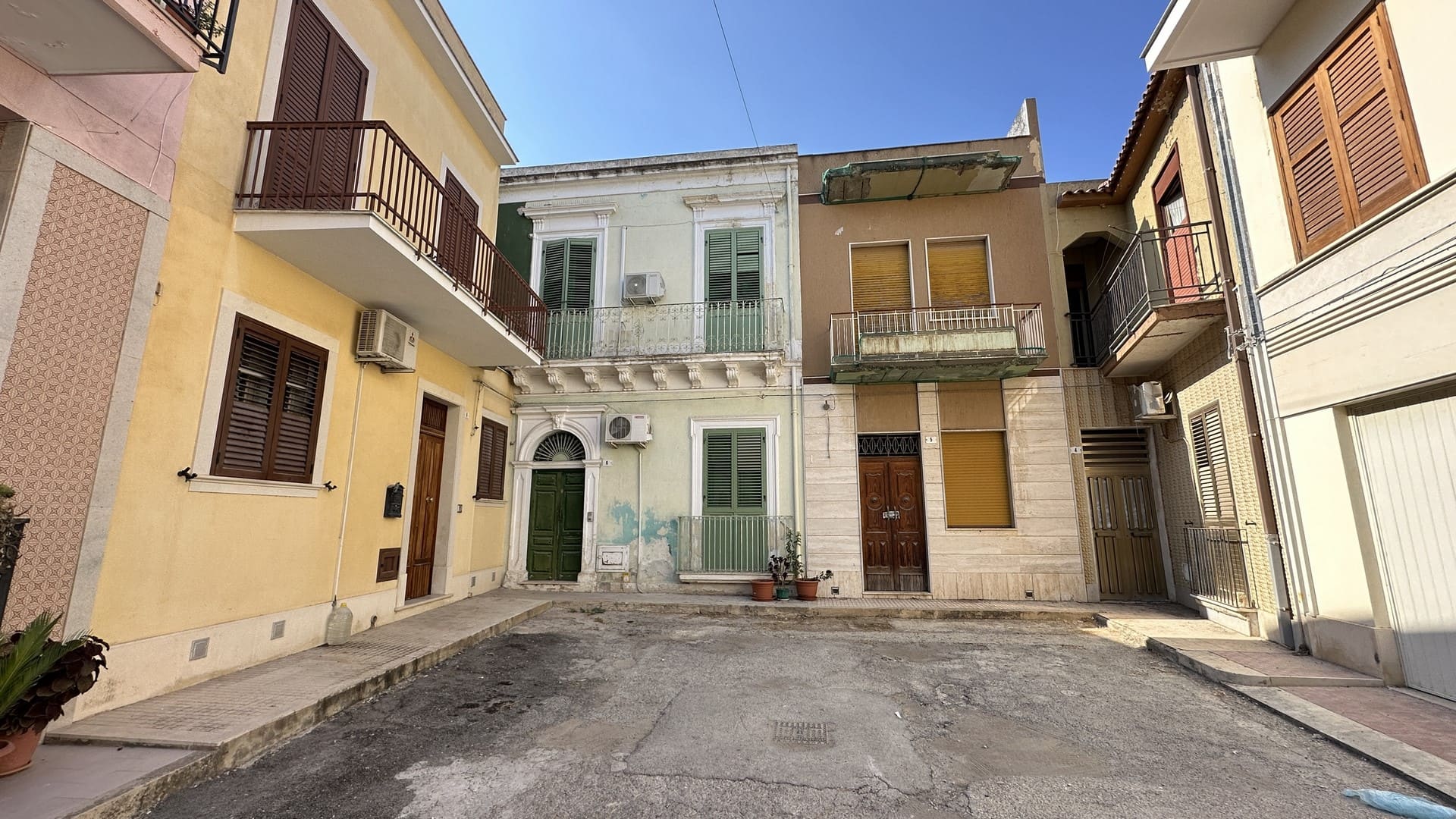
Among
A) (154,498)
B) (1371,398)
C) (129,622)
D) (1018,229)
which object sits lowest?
(129,622)

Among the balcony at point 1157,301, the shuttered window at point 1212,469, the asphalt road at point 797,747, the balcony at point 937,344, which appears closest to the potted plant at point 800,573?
the balcony at point 937,344

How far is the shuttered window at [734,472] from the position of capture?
10.4 meters

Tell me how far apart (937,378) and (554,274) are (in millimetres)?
7524

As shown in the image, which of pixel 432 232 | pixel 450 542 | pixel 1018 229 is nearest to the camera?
pixel 432 232

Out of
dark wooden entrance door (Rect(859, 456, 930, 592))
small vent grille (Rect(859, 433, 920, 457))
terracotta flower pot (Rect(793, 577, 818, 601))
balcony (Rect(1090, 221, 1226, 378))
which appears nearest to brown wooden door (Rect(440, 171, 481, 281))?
terracotta flower pot (Rect(793, 577, 818, 601))

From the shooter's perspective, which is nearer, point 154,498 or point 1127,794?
point 1127,794

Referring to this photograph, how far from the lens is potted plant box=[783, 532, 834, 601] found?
375 inches

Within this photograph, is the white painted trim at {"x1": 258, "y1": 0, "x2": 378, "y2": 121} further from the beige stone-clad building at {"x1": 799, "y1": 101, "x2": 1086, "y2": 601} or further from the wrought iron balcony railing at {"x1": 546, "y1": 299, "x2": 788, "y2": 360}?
the beige stone-clad building at {"x1": 799, "y1": 101, "x2": 1086, "y2": 601}

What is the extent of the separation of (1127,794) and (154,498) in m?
6.72

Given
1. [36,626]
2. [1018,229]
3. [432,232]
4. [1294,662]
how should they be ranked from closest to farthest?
[36,626], [1294,662], [432,232], [1018,229]

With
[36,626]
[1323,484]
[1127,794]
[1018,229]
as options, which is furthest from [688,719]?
[1018,229]

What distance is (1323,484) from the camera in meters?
5.46

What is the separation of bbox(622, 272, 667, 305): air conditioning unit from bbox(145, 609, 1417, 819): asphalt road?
662 centimetres

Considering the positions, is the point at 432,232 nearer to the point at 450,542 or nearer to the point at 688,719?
the point at 450,542
